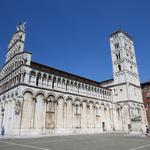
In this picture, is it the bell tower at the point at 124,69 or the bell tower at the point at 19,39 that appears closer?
the bell tower at the point at 19,39

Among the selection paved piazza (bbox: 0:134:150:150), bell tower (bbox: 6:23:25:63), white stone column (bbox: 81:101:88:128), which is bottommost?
paved piazza (bbox: 0:134:150:150)

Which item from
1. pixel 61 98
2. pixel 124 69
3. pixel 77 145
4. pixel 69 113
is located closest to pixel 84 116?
pixel 69 113

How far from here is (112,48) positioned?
163ft

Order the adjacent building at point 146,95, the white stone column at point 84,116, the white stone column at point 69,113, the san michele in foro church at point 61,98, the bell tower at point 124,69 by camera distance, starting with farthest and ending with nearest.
→ 1. the adjacent building at point 146,95
2. the bell tower at point 124,69
3. the white stone column at point 84,116
4. the white stone column at point 69,113
5. the san michele in foro church at point 61,98

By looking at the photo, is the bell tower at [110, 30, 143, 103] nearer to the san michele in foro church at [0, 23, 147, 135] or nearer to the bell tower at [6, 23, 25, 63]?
the san michele in foro church at [0, 23, 147, 135]

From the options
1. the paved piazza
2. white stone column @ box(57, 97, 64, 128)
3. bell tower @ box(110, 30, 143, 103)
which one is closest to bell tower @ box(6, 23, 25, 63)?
white stone column @ box(57, 97, 64, 128)

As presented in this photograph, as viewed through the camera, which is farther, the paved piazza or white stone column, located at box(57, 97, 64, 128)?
white stone column, located at box(57, 97, 64, 128)

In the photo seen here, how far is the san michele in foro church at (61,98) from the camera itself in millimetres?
25562

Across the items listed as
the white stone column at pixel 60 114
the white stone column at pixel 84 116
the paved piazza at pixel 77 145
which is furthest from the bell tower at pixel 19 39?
the paved piazza at pixel 77 145

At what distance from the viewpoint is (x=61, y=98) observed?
30609 mm

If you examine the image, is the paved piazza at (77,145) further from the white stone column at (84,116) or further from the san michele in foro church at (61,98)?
the white stone column at (84,116)

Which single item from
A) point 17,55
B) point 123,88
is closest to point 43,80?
point 17,55

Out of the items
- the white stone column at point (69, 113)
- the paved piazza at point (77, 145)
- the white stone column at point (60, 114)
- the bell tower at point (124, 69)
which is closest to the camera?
the paved piazza at point (77, 145)

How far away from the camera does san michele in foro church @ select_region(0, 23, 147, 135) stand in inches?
1006
